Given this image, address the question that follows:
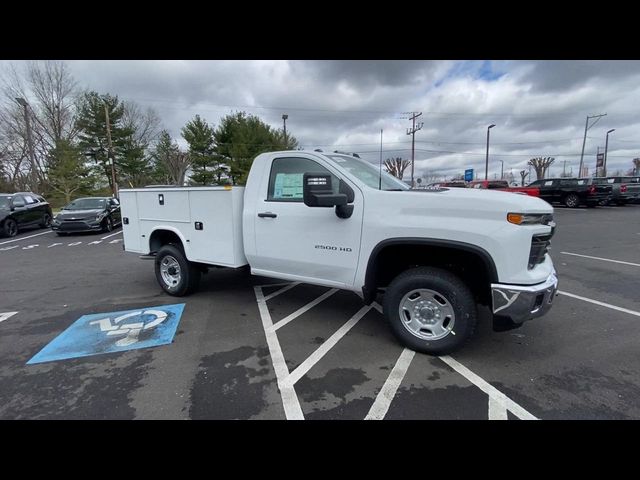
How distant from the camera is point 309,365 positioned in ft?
10.0

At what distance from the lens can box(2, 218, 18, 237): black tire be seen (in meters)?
12.1

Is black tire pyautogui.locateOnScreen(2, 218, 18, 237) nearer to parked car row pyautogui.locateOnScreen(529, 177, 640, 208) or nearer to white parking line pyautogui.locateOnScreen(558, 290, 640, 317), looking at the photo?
white parking line pyautogui.locateOnScreen(558, 290, 640, 317)

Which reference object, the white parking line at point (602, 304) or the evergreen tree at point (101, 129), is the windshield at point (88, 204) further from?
the evergreen tree at point (101, 129)

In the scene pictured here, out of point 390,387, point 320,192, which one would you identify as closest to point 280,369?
point 390,387

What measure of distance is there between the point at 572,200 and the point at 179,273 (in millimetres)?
23656

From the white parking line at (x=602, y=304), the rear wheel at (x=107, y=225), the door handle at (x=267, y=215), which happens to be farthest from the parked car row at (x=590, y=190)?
the rear wheel at (x=107, y=225)

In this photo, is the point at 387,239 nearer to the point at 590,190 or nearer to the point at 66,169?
the point at 590,190

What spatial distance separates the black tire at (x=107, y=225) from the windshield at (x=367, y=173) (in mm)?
12902

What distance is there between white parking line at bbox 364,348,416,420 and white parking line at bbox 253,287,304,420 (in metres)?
0.56
